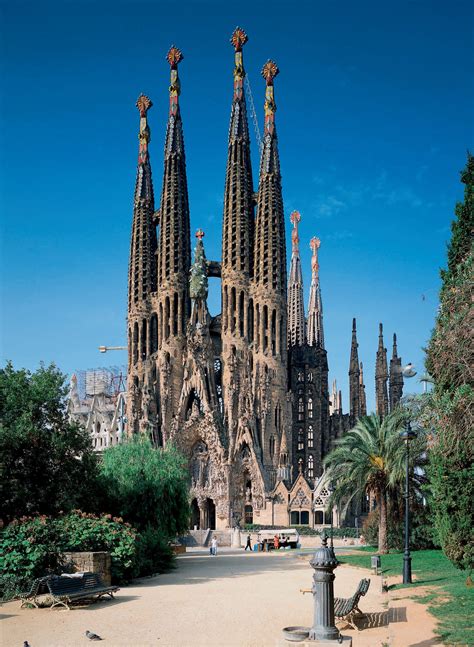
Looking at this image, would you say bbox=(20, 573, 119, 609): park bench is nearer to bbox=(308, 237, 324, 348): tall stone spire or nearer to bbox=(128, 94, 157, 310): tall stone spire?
bbox=(128, 94, 157, 310): tall stone spire

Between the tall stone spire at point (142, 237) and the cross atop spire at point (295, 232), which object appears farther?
the cross atop spire at point (295, 232)

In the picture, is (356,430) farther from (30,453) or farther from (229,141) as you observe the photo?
(229,141)

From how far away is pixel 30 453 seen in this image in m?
27.7

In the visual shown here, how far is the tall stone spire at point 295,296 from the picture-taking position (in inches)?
3906

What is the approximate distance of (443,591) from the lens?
66.6 ft

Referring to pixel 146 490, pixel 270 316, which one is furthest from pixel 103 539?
pixel 270 316

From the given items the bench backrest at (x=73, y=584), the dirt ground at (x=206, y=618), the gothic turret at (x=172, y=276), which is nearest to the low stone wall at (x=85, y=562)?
the dirt ground at (x=206, y=618)

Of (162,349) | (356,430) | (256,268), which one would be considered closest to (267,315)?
(256,268)

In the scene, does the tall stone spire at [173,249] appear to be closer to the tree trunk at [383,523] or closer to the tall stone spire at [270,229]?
the tall stone spire at [270,229]

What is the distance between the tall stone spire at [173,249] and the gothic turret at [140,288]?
184cm

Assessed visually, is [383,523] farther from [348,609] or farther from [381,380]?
[381,380]

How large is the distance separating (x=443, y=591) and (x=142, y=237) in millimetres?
63144

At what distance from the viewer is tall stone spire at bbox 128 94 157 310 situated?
260 ft

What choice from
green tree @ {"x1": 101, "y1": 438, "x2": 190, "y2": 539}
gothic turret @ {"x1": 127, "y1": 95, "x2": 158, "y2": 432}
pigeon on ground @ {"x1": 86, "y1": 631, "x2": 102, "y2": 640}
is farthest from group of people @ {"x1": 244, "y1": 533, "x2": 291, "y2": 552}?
pigeon on ground @ {"x1": 86, "y1": 631, "x2": 102, "y2": 640}
